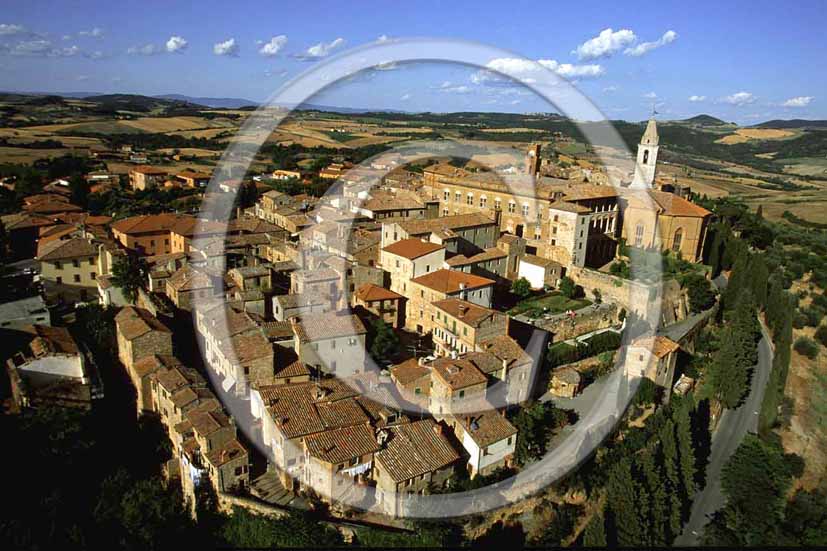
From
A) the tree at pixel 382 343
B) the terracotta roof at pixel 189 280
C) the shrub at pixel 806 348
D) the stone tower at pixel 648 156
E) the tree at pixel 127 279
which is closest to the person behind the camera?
the tree at pixel 382 343

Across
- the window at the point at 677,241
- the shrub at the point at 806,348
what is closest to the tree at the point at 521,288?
the window at the point at 677,241

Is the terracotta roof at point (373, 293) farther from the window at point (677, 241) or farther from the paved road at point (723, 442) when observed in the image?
the window at point (677, 241)

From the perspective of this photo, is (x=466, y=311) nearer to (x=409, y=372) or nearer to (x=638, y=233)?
(x=409, y=372)

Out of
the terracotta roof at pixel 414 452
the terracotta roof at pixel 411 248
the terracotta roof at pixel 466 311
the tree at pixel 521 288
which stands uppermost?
the terracotta roof at pixel 411 248

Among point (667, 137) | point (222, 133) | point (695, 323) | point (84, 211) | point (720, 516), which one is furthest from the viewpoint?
point (667, 137)

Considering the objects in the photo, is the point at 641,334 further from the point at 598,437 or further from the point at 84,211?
the point at 84,211

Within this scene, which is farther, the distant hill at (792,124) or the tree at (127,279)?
the distant hill at (792,124)

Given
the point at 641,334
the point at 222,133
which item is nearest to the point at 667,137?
the point at 222,133
